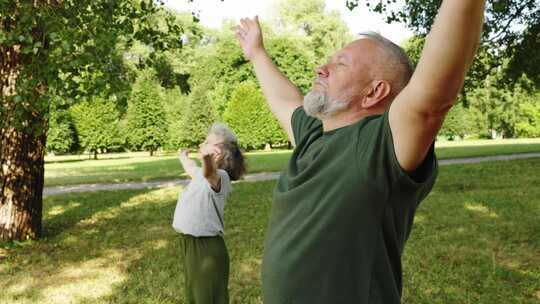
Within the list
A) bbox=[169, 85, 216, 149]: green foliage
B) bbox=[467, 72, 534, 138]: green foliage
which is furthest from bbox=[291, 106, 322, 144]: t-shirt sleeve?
bbox=[467, 72, 534, 138]: green foliage

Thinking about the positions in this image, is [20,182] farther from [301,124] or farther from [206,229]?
[301,124]

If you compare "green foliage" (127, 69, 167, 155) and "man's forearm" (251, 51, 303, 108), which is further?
"green foliage" (127, 69, 167, 155)

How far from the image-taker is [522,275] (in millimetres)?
6066

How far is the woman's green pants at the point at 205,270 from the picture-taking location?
400 centimetres

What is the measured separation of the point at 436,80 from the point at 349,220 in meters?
0.52

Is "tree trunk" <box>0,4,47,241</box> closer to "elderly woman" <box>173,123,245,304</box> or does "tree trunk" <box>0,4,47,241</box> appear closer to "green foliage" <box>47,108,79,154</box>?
"elderly woman" <box>173,123,245,304</box>

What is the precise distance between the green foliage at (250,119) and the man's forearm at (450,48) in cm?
4312

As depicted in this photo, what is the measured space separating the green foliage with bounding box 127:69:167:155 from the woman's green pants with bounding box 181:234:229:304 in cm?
3860

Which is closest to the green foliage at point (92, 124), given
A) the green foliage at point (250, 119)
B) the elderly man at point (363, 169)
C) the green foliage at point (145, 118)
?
the green foliage at point (145, 118)

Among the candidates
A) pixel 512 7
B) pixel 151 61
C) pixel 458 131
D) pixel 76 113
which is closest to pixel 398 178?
pixel 151 61

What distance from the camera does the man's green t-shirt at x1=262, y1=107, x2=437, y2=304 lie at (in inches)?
66.1

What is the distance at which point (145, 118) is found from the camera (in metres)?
41.9

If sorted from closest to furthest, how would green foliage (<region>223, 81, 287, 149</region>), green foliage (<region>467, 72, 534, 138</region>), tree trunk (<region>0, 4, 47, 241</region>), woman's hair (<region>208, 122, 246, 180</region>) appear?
1. woman's hair (<region>208, 122, 246, 180</region>)
2. tree trunk (<region>0, 4, 47, 241</region>)
3. green foliage (<region>223, 81, 287, 149</region>)
4. green foliage (<region>467, 72, 534, 138</region>)

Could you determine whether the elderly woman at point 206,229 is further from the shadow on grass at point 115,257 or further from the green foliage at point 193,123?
the green foliage at point 193,123
